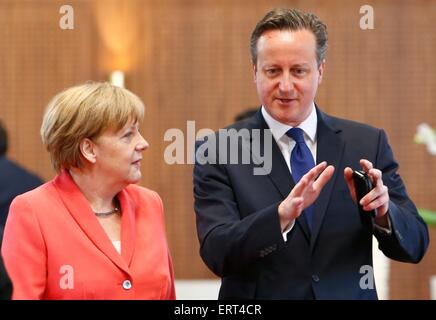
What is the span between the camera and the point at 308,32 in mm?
2721

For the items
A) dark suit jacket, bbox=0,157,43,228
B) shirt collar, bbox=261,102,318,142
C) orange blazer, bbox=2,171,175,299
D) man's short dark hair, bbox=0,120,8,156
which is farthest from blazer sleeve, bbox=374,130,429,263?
man's short dark hair, bbox=0,120,8,156

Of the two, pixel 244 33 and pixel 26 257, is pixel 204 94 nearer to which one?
pixel 244 33

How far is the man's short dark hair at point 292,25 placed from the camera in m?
2.70

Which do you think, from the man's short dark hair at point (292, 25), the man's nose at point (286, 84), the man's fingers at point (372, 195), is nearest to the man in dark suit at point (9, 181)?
the man's short dark hair at point (292, 25)

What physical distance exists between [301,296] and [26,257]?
801 millimetres

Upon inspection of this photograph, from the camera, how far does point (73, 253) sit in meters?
2.65

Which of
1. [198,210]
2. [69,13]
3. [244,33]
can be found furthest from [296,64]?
[69,13]

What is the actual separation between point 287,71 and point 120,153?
584 mm

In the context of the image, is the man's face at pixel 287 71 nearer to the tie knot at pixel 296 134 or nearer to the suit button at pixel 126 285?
the tie knot at pixel 296 134

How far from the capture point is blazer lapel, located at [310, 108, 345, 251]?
8.78ft

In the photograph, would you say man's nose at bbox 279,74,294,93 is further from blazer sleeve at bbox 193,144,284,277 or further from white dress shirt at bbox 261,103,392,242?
blazer sleeve at bbox 193,144,284,277

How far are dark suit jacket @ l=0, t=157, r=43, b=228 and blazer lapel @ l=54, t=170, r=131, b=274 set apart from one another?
2475 mm

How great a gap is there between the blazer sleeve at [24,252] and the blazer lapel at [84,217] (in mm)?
131

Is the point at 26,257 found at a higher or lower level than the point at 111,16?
lower
